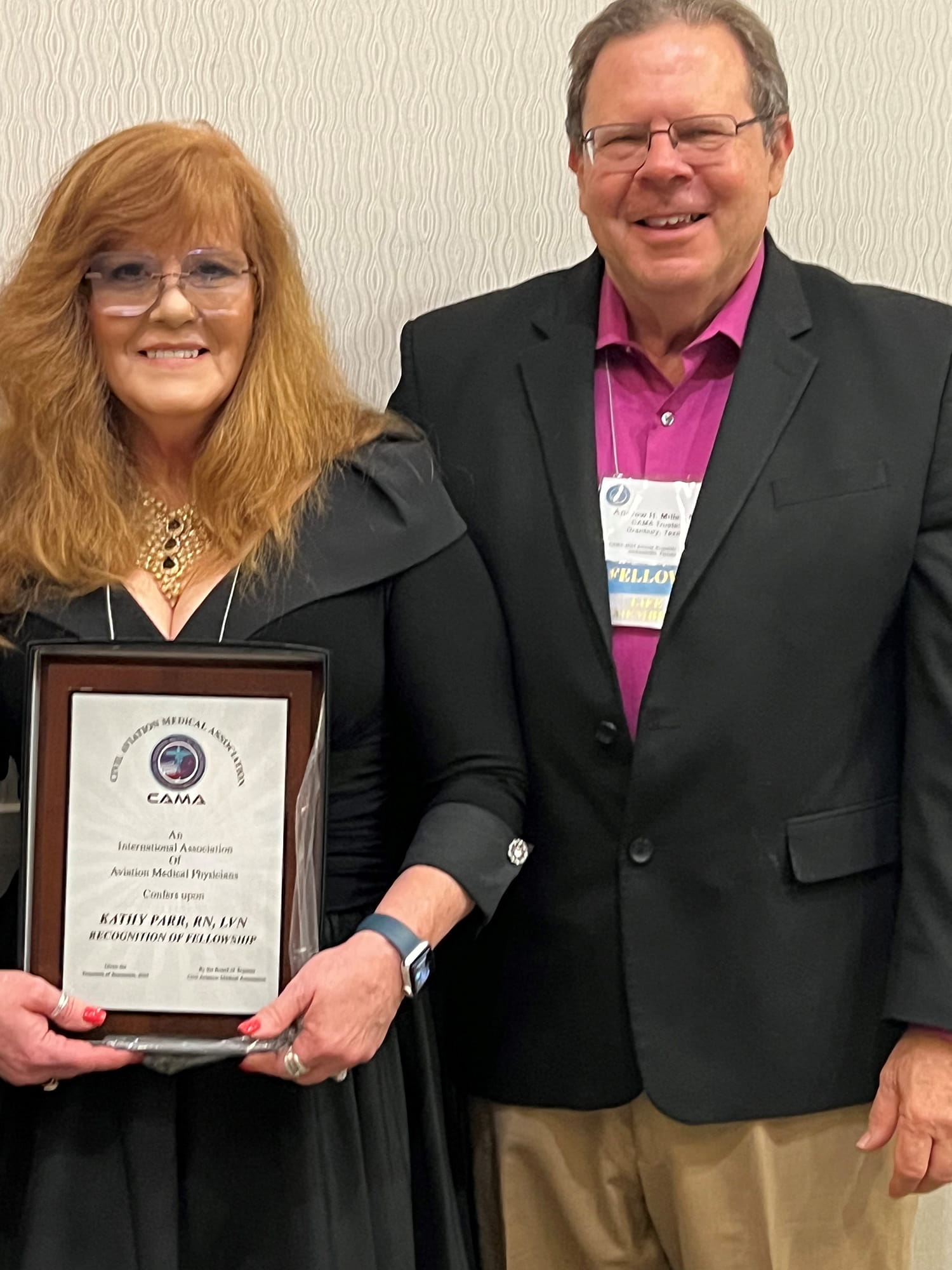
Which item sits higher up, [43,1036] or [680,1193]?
[43,1036]

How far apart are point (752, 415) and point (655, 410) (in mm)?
119

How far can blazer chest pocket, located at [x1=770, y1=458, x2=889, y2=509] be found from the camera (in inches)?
60.8

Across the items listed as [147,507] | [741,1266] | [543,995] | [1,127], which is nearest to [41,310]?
[147,507]

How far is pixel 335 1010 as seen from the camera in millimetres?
1343

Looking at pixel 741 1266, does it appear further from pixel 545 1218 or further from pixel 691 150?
pixel 691 150

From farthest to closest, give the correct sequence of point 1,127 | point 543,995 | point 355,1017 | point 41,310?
1. point 1,127
2. point 543,995
3. point 41,310
4. point 355,1017

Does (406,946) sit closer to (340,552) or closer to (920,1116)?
(340,552)

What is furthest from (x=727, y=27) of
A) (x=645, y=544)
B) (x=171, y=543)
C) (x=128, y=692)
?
(x=128, y=692)

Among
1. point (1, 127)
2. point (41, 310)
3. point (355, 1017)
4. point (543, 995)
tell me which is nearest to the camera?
point (355, 1017)

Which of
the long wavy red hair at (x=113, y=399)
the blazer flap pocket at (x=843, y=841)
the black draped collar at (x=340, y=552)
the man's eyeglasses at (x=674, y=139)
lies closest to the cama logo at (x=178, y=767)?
the black draped collar at (x=340, y=552)

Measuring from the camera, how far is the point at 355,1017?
1.36 metres

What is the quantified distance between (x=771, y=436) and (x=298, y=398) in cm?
49

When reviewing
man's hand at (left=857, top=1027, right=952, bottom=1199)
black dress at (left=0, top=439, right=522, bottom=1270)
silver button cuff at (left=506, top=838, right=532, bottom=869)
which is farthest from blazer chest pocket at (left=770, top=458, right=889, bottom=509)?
man's hand at (left=857, top=1027, right=952, bottom=1199)

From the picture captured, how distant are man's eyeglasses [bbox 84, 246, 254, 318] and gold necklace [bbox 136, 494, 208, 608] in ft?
0.66
